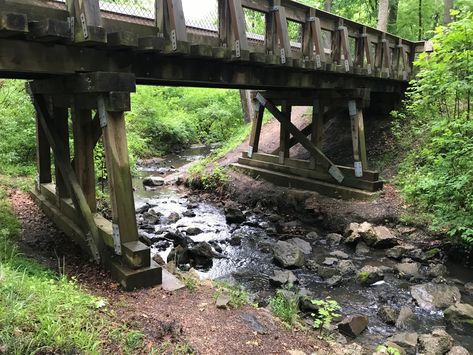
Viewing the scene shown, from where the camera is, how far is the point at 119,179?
5.11m

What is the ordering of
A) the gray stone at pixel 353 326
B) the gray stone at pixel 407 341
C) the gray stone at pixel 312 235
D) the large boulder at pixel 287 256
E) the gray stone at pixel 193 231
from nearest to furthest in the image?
the gray stone at pixel 407 341, the gray stone at pixel 353 326, the large boulder at pixel 287 256, the gray stone at pixel 312 235, the gray stone at pixel 193 231

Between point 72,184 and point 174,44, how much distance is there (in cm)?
260

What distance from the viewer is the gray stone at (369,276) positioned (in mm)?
6883

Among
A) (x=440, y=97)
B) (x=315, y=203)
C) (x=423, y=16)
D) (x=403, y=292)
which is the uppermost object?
(x=423, y=16)

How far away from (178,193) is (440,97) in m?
8.40

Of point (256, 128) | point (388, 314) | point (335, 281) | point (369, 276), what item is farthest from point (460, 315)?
point (256, 128)

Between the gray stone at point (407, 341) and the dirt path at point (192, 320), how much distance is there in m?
1.10

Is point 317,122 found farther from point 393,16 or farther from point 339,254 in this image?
point 393,16

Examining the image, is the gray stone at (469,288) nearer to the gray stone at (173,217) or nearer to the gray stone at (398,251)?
the gray stone at (398,251)

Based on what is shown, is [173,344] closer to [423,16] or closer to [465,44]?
[465,44]

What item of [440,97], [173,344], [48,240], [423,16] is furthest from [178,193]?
[423,16]

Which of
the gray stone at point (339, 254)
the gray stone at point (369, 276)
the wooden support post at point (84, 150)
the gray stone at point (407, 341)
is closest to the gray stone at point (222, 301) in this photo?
the gray stone at point (407, 341)

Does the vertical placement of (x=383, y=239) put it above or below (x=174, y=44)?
below

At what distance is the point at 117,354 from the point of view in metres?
3.21
